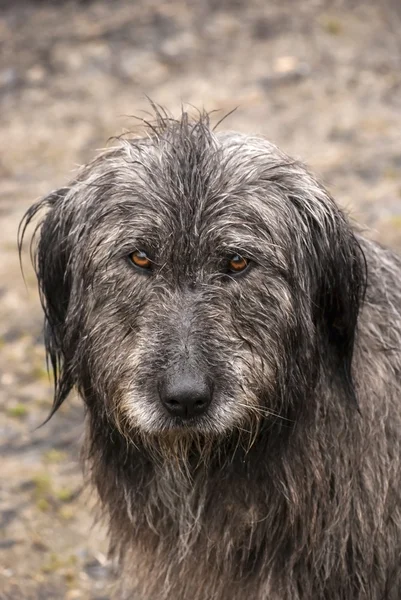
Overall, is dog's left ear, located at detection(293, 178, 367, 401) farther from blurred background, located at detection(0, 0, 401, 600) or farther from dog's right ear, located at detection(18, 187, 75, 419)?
blurred background, located at detection(0, 0, 401, 600)

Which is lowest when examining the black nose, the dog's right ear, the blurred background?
the black nose

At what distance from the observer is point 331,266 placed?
3.32 m

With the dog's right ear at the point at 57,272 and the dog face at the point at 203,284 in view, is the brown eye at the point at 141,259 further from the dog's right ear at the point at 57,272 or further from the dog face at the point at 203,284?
the dog's right ear at the point at 57,272

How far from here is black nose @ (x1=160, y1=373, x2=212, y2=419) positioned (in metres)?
2.96

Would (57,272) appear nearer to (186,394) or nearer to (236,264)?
(236,264)

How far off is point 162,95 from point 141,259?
5.57 m

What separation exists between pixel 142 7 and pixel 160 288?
6.98 metres

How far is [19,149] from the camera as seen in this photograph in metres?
8.02

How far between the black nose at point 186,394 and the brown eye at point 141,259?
1.27ft

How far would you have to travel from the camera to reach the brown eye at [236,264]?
10.4 feet

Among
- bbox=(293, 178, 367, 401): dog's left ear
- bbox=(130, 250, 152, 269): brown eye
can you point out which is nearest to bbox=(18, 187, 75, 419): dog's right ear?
bbox=(130, 250, 152, 269): brown eye

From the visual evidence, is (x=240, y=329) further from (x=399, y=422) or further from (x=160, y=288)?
(x=399, y=422)

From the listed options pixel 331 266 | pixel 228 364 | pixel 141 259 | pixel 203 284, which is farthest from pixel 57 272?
pixel 331 266

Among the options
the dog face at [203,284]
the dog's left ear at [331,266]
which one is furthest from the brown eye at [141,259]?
the dog's left ear at [331,266]
